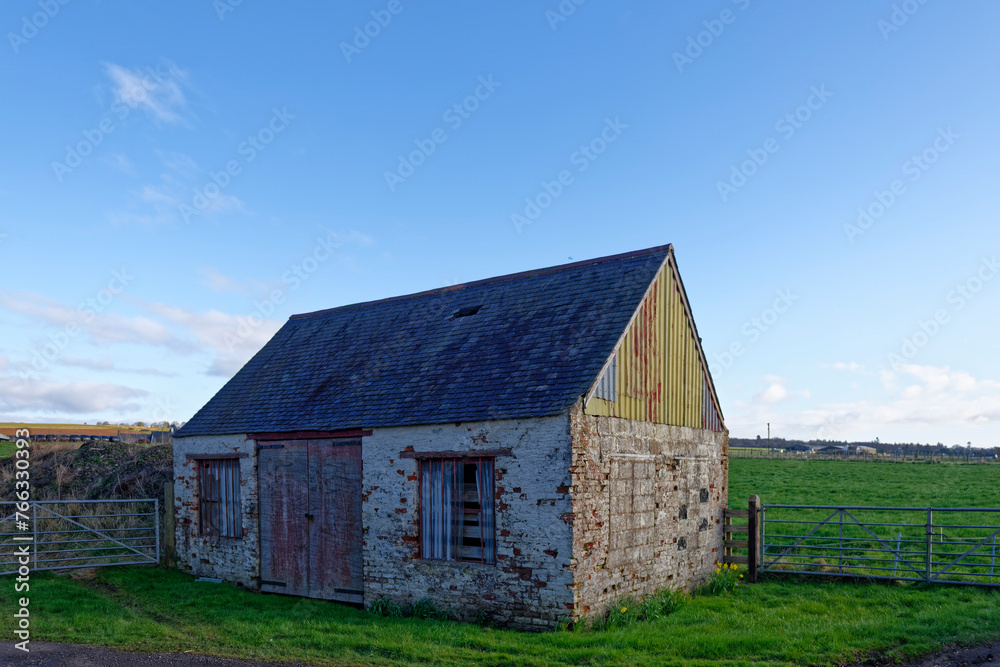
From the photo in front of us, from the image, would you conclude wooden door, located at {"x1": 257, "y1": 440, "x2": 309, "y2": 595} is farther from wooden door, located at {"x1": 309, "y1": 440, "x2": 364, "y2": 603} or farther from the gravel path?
the gravel path

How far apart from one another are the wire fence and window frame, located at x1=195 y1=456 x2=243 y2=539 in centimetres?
1145

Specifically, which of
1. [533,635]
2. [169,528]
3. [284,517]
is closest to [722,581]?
[533,635]

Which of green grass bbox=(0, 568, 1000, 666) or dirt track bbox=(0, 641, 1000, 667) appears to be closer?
dirt track bbox=(0, 641, 1000, 667)

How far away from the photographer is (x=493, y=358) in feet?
42.8

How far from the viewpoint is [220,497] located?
15805 mm

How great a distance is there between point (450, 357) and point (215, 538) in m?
6.99

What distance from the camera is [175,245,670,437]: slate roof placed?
11883mm

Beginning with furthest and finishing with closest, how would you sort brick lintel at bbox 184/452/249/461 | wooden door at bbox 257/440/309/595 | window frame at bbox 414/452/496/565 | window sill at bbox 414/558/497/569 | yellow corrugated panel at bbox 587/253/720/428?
brick lintel at bbox 184/452/249/461 < wooden door at bbox 257/440/309/595 < yellow corrugated panel at bbox 587/253/720/428 < window frame at bbox 414/452/496/565 < window sill at bbox 414/558/497/569

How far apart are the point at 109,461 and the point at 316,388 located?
12.0 metres

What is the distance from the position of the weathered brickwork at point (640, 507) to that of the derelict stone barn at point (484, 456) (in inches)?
1.8

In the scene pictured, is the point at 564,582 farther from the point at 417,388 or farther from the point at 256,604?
the point at 256,604

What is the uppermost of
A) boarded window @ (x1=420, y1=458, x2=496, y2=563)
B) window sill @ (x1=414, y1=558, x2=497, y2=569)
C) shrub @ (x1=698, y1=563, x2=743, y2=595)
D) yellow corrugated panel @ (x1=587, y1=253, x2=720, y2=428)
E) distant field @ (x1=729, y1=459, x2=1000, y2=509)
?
yellow corrugated panel @ (x1=587, y1=253, x2=720, y2=428)

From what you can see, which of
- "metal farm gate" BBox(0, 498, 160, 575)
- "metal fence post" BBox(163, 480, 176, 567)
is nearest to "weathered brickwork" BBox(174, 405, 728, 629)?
"metal fence post" BBox(163, 480, 176, 567)

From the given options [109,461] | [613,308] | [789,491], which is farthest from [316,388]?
[789,491]
